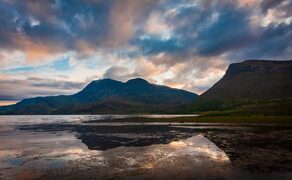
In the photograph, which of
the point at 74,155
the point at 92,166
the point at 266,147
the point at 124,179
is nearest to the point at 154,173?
the point at 124,179

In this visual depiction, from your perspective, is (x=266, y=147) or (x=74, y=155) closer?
(x=74, y=155)

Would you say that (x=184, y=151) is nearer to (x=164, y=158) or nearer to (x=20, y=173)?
(x=164, y=158)

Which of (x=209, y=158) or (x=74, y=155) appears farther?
(x=74, y=155)

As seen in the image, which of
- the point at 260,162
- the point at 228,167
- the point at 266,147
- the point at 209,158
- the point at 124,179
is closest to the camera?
the point at 124,179

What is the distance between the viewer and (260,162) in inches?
1193

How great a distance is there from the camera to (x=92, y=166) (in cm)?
3016

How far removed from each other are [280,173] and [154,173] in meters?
12.3

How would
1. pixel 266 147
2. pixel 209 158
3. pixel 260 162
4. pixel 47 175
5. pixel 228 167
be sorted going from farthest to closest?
1. pixel 266 147
2. pixel 209 158
3. pixel 260 162
4. pixel 228 167
5. pixel 47 175

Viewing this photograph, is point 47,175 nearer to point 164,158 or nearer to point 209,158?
point 164,158

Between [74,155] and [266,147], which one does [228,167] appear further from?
[74,155]

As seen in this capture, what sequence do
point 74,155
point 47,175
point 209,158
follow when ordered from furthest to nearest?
point 74,155 → point 209,158 → point 47,175

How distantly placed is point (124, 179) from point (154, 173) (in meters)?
3.65

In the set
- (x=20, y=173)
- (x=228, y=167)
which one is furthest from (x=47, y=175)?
(x=228, y=167)

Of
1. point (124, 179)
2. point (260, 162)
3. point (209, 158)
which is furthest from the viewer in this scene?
point (209, 158)
